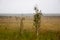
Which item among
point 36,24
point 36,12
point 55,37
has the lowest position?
point 55,37

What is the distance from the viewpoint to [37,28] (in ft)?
49.4

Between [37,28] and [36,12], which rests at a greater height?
[36,12]

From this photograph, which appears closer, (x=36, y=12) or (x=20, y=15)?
(x=36, y=12)

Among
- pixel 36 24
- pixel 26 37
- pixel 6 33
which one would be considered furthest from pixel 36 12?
pixel 6 33

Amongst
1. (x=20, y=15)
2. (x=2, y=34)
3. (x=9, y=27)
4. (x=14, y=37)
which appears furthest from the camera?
(x=20, y=15)

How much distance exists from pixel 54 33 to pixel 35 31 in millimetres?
1753

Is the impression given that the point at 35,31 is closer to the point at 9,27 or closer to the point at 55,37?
the point at 55,37

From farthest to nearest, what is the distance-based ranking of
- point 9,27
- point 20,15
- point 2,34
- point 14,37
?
point 20,15 → point 9,27 → point 2,34 → point 14,37

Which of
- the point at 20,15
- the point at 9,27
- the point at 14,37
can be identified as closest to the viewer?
the point at 14,37

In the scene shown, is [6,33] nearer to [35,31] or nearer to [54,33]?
[35,31]

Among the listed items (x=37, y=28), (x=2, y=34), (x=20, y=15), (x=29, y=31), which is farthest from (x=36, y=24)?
(x=20, y=15)

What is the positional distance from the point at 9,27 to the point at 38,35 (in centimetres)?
364

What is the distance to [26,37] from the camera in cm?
1459

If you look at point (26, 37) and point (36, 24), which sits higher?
point (36, 24)
